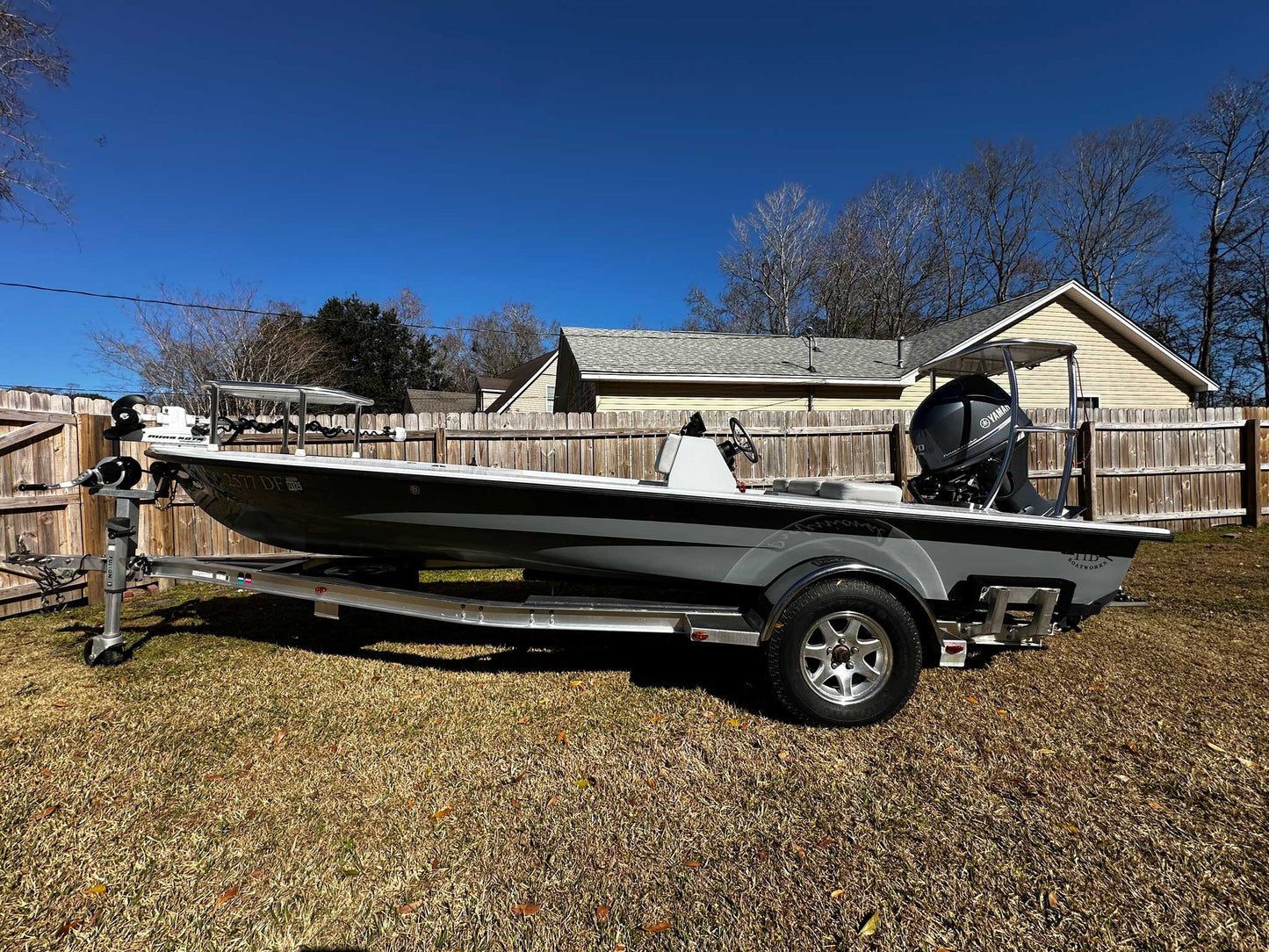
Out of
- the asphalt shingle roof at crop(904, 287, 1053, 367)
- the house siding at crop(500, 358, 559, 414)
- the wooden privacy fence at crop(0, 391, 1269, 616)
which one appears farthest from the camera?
the house siding at crop(500, 358, 559, 414)

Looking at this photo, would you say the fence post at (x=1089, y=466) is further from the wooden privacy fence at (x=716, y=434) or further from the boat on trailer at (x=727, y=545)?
the boat on trailer at (x=727, y=545)

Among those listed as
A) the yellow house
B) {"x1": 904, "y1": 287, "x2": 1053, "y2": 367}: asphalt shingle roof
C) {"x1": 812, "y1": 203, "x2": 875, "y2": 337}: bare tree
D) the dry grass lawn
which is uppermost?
{"x1": 812, "y1": 203, "x2": 875, "y2": 337}: bare tree

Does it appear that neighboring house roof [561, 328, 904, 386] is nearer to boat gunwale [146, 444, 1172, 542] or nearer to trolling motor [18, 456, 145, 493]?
trolling motor [18, 456, 145, 493]

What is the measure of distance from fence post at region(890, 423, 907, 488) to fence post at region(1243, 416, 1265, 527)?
16.6 feet

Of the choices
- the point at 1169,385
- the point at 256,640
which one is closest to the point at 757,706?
the point at 256,640

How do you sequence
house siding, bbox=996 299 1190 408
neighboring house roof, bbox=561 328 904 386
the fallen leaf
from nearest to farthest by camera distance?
the fallen leaf → neighboring house roof, bbox=561 328 904 386 → house siding, bbox=996 299 1190 408

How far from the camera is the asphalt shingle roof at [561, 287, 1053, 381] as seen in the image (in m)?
12.9

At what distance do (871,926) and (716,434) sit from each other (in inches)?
234

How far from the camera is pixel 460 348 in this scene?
1651 inches

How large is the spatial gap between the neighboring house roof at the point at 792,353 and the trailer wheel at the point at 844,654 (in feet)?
32.4

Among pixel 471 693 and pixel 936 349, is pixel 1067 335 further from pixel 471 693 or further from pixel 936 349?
pixel 471 693

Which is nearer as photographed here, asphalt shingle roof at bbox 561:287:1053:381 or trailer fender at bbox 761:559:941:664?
trailer fender at bbox 761:559:941:664

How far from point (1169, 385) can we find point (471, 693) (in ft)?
58.4

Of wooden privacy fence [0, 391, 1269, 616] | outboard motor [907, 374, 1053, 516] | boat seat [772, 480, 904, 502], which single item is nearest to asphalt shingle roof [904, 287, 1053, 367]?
wooden privacy fence [0, 391, 1269, 616]
